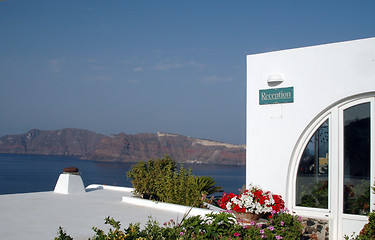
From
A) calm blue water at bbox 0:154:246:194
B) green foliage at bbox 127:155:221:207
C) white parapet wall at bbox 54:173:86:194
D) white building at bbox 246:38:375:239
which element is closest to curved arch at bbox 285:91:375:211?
white building at bbox 246:38:375:239

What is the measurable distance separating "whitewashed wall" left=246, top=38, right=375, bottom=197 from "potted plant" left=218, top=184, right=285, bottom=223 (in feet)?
2.65

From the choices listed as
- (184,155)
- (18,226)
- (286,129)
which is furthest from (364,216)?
(184,155)

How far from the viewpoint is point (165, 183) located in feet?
31.7

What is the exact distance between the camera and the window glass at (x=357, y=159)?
22.9ft

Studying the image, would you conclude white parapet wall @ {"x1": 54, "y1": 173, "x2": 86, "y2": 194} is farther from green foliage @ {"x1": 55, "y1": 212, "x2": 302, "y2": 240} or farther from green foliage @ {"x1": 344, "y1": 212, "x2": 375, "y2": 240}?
green foliage @ {"x1": 344, "y1": 212, "x2": 375, "y2": 240}

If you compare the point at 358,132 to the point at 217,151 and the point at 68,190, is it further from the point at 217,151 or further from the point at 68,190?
the point at 217,151

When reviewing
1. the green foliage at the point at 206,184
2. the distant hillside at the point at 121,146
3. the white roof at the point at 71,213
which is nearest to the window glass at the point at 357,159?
the white roof at the point at 71,213

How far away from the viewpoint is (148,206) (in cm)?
933

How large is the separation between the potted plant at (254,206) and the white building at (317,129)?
803 millimetres

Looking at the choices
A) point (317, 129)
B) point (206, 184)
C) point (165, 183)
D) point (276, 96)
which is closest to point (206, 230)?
point (317, 129)

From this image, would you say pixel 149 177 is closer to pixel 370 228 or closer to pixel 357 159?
pixel 357 159

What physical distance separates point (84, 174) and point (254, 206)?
3541 inches

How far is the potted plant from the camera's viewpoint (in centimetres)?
674

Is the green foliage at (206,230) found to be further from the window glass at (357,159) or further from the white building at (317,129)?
the window glass at (357,159)
